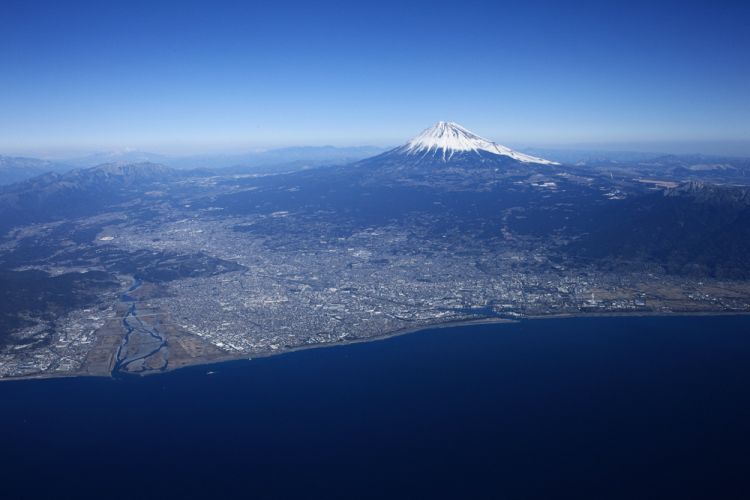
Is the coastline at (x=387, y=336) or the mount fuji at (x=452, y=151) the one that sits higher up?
the mount fuji at (x=452, y=151)

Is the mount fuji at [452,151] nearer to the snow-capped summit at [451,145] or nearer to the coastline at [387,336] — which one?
the snow-capped summit at [451,145]

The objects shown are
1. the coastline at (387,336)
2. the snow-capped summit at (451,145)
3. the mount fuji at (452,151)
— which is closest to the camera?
the coastline at (387,336)

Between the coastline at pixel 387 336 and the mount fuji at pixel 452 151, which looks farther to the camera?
the mount fuji at pixel 452 151

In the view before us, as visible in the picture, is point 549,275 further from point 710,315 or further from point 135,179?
point 135,179

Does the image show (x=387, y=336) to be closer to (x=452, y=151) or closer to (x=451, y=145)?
(x=452, y=151)

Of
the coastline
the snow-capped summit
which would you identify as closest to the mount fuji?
the snow-capped summit

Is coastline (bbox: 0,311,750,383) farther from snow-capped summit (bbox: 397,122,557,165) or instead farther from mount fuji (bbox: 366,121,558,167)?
snow-capped summit (bbox: 397,122,557,165)

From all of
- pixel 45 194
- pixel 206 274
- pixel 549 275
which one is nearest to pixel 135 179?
pixel 45 194

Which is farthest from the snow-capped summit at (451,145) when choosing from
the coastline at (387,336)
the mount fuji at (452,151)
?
the coastline at (387,336)
